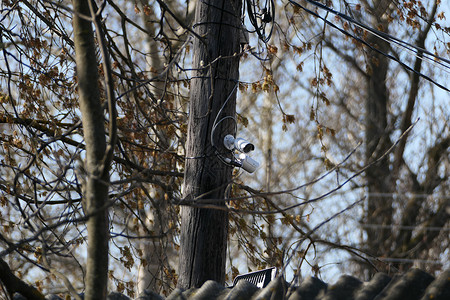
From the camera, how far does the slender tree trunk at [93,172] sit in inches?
120

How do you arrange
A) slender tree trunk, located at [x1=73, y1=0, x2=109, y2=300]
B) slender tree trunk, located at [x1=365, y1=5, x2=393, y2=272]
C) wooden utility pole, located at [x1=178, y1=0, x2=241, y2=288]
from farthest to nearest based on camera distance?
slender tree trunk, located at [x1=365, y1=5, x2=393, y2=272]
wooden utility pole, located at [x1=178, y1=0, x2=241, y2=288]
slender tree trunk, located at [x1=73, y1=0, x2=109, y2=300]

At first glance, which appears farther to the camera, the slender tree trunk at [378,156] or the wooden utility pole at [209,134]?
the slender tree trunk at [378,156]

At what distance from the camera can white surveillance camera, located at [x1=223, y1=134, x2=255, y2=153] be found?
493 cm

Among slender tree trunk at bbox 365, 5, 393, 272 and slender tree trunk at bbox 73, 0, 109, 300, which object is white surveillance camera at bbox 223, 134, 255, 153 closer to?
slender tree trunk at bbox 73, 0, 109, 300

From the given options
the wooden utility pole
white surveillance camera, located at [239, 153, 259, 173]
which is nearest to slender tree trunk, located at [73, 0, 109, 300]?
the wooden utility pole

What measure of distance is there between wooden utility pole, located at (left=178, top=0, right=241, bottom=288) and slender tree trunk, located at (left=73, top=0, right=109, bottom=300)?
1737 millimetres

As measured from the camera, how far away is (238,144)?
4.95 m

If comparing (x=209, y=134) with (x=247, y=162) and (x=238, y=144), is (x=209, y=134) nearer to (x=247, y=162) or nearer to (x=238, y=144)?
A: (x=238, y=144)

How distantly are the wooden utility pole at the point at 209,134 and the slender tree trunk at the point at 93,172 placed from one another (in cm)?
174

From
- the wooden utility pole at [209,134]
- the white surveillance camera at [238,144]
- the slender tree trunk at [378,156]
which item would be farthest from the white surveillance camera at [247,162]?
the slender tree trunk at [378,156]

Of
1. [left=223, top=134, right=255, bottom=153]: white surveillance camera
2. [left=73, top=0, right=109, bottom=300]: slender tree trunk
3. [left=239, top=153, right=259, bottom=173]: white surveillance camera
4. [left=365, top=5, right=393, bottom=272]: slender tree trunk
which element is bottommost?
[left=73, top=0, right=109, bottom=300]: slender tree trunk

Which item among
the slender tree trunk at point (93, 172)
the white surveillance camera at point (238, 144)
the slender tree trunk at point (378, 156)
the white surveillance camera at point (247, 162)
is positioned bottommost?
the slender tree trunk at point (93, 172)

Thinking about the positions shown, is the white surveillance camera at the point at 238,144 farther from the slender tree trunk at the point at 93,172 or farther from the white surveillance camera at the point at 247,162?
the slender tree trunk at the point at 93,172

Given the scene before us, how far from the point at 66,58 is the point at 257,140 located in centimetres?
1406
